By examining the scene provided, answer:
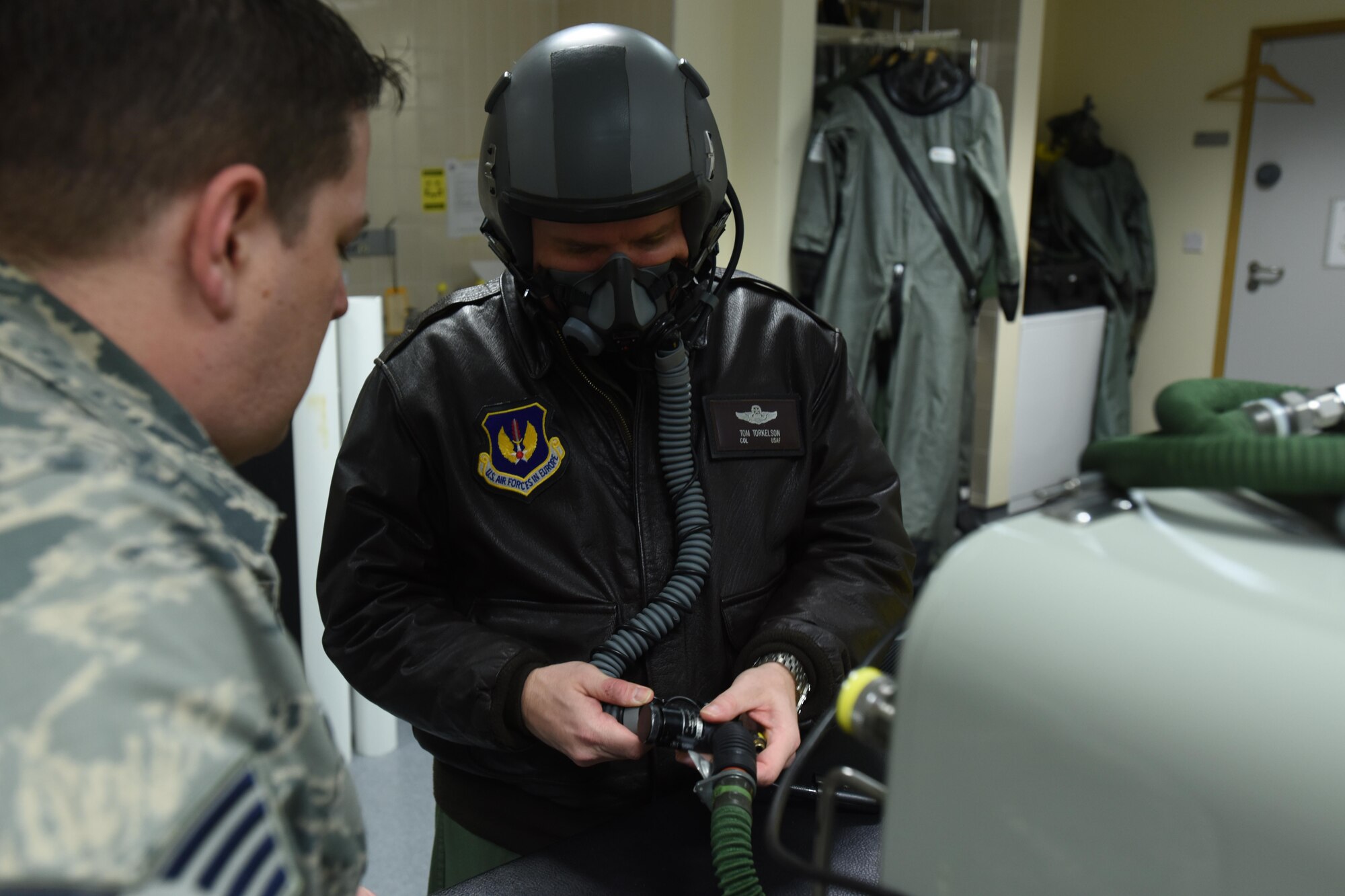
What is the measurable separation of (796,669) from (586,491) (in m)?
0.28

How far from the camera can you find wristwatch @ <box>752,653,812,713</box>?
1.00 meters

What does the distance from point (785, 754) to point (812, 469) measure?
35 centimetres

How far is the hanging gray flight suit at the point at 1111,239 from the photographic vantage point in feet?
15.5

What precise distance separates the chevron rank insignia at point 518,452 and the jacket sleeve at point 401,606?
6cm

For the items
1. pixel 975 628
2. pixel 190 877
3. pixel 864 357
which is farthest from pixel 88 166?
pixel 864 357

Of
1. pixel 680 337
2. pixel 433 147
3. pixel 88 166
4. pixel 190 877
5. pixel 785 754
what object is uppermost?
pixel 433 147

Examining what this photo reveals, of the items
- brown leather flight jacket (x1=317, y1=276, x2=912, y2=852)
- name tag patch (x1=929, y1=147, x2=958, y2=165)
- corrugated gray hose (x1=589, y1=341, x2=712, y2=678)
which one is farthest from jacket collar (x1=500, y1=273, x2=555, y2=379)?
name tag patch (x1=929, y1=147, x2=958, y2=165)

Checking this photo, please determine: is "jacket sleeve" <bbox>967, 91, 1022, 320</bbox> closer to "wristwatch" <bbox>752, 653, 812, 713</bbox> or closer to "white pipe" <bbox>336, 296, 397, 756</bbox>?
"white pipe" <bbox>336, 296, 397, 756</bbox>

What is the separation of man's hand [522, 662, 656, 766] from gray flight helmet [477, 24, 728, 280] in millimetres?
426

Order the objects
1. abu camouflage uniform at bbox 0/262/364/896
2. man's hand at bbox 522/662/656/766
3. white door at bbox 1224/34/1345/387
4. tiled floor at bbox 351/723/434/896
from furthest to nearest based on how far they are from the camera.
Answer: white door at bbox 1224/34/1345/387, tiled floor at bbox 351/723/434/896, man's hand at bbox 522/662/656/766, abu camouflage uniform at bbox 0/262/364/896

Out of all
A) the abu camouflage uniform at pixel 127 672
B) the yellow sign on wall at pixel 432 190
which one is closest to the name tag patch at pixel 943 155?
the yellow sign on wall at pixel 432 190

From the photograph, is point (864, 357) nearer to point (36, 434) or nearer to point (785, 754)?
point (785, 754)

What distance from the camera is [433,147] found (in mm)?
3598

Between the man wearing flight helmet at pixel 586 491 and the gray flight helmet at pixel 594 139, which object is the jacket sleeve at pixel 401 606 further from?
the gray flight helmet at pixel 594 139
